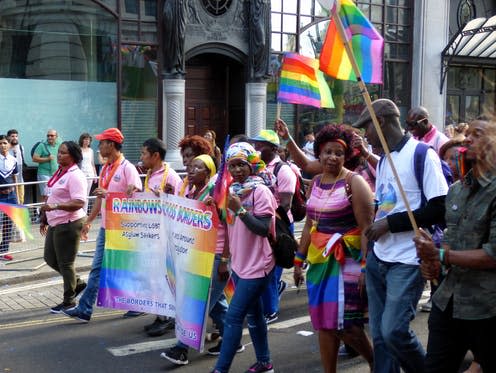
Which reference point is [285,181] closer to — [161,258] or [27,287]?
[161,258]

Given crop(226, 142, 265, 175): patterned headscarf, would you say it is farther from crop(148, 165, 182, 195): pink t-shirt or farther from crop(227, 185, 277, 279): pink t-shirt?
crop(148, 165, 182, 195): pink t-shirt

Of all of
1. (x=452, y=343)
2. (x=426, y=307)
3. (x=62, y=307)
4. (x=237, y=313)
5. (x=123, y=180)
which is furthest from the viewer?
(x=62, y=307)

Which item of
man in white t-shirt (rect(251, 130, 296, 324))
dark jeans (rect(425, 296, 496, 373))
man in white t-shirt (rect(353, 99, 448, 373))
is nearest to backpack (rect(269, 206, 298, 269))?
man in white t-shirt (rect(251, 130, 296, 324))

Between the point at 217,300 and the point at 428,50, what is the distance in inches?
609

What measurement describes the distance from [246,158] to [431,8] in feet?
52.1

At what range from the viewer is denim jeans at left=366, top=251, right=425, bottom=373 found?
4.15 meters

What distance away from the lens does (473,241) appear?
345cm

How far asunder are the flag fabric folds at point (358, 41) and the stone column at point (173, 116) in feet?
34.6

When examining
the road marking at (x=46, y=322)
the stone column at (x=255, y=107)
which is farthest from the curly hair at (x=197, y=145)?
the stone column at (x=255, y=107)

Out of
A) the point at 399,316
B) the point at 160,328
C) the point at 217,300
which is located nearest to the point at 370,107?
the point at 399,316

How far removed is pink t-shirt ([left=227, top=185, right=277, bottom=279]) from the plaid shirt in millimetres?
1631

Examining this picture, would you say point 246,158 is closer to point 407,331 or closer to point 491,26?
point 407,331

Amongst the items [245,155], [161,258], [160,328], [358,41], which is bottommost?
[160,328]

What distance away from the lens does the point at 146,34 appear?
15008mm
